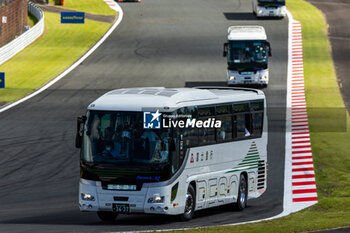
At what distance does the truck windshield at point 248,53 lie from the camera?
52.0 meters

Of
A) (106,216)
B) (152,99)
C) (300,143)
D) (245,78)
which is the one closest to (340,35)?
(245,78)

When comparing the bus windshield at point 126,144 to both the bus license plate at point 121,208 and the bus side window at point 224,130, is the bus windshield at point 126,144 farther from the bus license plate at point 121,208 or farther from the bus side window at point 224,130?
the bus side window at point 224,130

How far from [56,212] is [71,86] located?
3084cm

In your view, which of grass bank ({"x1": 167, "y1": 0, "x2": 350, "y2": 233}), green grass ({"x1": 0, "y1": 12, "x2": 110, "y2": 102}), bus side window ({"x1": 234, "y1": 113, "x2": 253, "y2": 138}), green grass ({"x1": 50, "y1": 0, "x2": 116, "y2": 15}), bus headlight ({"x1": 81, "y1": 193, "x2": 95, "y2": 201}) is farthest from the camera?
green grass ({"x1": 50, "y1": 0, "x2": 116, "y2": 15})

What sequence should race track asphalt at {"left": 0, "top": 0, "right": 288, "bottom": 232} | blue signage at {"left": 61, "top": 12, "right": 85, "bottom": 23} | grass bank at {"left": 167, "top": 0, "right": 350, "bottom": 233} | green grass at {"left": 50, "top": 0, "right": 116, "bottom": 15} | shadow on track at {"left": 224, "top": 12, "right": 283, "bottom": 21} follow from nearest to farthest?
grass bank at {"left": 167, "top": 0, "right": 350, "bottom": 233}, race track asphalt at {"left": 0, "top": 0, "right": 288, "bottom": 232}, shadow on track at {"left": 224, "top": 12, "right": 283, "bottom": 21}, blue signage at {"left": 61, "top": 12, "right": 85, "bottom": 23}, green grass at {"left": 50, "top": 0, "right": 116, "bottom": 15}

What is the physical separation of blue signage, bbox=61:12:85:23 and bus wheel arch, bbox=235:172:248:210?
183ft

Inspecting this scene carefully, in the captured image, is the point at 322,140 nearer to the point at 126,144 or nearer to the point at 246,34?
the point at 246,34

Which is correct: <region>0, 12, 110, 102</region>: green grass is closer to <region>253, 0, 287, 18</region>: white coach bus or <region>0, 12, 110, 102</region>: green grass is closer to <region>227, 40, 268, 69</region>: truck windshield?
<region>227, 40, 268, 69</region>: truck windshield

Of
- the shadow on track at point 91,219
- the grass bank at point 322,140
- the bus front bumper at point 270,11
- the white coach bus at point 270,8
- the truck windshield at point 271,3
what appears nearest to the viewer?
the grass bank at point 322,140

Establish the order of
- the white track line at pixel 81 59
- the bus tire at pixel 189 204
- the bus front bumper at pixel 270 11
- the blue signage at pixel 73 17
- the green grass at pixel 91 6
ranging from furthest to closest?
1. the green grass at pixel 91 6
2. the blue signage at pixel 73 17
3. the bus front bumper at pixel 270 11
4. the white track line at pixel 81 59
5. the bus tire at pixel 189 204

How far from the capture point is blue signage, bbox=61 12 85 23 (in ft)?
264

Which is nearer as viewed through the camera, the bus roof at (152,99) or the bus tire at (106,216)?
the bus roof at (152,99)

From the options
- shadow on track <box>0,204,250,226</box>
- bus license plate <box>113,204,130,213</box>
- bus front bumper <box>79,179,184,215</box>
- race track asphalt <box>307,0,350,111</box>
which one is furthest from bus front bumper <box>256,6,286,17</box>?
bus license plate <box>113,204,130,213</box>

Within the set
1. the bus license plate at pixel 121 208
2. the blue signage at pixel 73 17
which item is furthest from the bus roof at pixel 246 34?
the bus license plate at pixel 121 208
